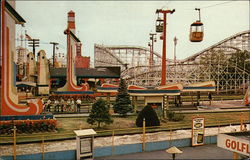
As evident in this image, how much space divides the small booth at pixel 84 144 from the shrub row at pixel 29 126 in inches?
243

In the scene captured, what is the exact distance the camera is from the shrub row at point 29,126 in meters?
16.8

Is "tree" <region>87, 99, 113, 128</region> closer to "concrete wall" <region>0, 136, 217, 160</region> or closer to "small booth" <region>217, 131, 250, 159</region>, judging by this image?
"concrete wall" <region>0, 136, 217, 160</region>

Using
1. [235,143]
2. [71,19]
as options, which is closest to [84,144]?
[235,143]

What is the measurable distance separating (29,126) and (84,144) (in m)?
6.62

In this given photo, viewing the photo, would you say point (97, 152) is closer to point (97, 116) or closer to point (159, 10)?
point (97, 116)

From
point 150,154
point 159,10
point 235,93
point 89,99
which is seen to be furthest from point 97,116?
point 235,93

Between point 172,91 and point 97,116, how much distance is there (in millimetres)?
9778

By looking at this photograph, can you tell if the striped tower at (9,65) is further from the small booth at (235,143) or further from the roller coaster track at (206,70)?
the roller coaster track at (206,70)

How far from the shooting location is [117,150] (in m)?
13.8

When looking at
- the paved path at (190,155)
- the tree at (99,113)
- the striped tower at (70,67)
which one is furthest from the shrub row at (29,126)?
the striped tower at (70,67)

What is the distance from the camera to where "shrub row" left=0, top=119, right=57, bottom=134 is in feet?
55.0

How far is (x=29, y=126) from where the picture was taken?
685 inches

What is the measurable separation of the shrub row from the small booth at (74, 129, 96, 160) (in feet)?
20.2

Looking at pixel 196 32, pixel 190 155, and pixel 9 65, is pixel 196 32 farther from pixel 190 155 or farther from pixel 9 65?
pixel 9 65
